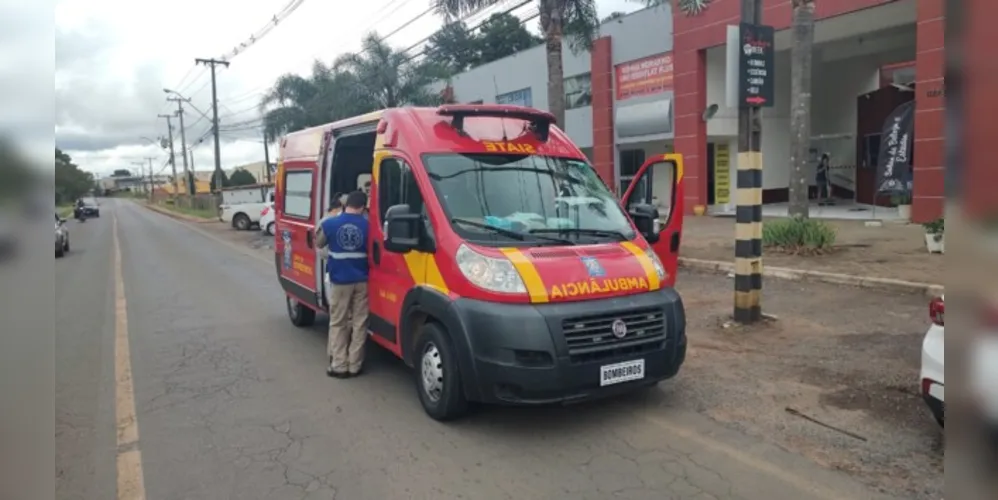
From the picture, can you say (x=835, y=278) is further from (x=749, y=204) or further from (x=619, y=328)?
(x=619, y=328)

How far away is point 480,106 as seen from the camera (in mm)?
5738

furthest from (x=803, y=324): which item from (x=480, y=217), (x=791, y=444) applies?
(x=480, y=217)

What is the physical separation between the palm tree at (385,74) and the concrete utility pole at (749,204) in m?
23.3

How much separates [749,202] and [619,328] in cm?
355

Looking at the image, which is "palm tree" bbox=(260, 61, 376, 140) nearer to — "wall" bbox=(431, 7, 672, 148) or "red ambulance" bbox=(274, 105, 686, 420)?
"wall" bbox=(431, 7, 672, 148)

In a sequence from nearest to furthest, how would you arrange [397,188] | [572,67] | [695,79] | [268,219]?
[397,188] < [695,79] < [268,219] < [572,67]

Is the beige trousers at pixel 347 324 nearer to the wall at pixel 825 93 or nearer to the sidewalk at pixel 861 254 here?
the sidewalk at pixel 861 254

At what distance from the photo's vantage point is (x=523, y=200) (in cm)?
543

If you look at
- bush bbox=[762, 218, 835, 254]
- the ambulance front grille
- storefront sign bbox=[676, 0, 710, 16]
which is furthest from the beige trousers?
storefront sign bbox=[676, 0, 710, 16]

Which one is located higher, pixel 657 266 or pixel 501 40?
pixel 501 40

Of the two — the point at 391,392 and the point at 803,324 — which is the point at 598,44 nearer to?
the point at 803,324

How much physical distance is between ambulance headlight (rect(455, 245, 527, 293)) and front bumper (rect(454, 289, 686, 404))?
0.12m

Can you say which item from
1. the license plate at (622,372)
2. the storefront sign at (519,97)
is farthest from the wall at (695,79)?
the license plate at (622,372)

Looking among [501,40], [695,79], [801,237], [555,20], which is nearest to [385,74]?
[695,79]
